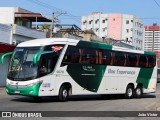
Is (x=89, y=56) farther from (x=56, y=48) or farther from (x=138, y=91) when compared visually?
(x=138, y=91)

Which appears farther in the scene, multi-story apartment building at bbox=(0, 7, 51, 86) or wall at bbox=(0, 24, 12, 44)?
multi-story apartment building at bbox=(0, 7, 51, 86)

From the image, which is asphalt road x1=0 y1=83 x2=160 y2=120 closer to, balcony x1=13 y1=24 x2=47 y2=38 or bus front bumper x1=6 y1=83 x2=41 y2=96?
bus front bumper x1=6 y1=83 x2=41 y2=96

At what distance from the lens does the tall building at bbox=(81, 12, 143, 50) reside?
412 feet

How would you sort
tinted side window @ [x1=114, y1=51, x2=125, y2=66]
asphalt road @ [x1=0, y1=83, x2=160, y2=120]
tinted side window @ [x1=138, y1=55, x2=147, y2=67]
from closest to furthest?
asphalt road @ [x1=0, y1=83, x2=160, y2=120]
tinted side window @ [x1=114, y1=51, x2=125, y2=66]
tinted side window @ [x1=138, y1=55, x2=147, y2=67]

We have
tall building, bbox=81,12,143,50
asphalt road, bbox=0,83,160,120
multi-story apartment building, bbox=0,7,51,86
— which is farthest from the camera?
tall building, bbox=81,12,143,50

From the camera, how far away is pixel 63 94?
21844 millimetres

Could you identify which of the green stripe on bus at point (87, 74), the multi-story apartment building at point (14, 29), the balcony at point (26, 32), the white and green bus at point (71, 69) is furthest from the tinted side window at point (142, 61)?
the balcony at point (26, 32)

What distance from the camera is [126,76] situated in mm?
27344

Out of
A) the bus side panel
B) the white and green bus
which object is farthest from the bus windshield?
the bus side panel

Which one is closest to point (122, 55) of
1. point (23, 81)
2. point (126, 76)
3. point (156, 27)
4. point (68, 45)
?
point (126, 76)

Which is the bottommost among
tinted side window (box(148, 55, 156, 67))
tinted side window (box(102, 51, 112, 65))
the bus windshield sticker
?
tinted side window (box(148, 55, 156, 67))

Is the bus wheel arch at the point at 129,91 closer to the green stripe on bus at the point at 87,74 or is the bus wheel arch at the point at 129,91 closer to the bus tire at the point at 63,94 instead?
the green stripe on bus at the point at 87,74

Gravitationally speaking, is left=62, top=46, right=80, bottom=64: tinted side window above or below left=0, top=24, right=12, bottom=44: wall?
below

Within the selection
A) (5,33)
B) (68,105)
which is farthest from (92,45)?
(5,33)
